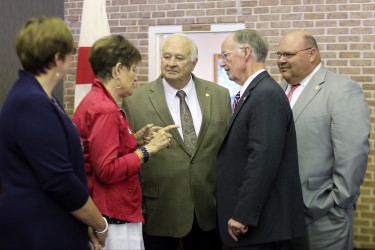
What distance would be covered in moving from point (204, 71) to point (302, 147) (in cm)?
424

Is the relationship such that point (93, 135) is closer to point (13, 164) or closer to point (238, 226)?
point (13, 164)

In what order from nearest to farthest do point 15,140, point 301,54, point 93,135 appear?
point 15,140, point 93,135, point 301,54

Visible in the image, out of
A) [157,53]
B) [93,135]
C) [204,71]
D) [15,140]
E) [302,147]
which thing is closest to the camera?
[15,140]

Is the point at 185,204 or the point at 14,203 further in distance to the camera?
the point at 185,204

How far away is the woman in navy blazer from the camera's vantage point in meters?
1.44

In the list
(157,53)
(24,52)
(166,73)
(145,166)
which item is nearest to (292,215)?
(145,166)

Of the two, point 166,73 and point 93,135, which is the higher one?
point 166,73

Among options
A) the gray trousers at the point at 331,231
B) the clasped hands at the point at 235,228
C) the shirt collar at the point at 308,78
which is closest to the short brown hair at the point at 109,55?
the clasped hands at the point at 235,228

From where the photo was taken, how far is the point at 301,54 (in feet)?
8.39

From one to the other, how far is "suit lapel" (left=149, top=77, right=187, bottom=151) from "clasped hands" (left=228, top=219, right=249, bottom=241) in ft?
1.99

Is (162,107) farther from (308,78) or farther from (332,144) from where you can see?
(332,144)

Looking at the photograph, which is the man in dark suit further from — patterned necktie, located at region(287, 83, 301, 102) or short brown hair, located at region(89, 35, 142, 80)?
short brown hair, located at region(89, 35, 142, 80)

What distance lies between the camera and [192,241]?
2633 mm

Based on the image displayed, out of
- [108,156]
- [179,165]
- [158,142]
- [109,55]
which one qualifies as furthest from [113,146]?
[179,165]
